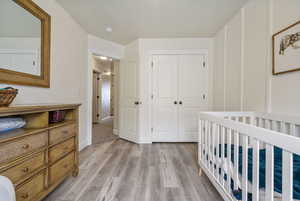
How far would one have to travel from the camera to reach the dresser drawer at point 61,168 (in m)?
1.35

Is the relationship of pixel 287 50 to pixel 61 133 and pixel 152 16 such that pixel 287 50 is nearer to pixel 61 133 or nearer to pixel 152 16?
pixel 152 16

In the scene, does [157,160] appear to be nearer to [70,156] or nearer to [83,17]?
[70,156]

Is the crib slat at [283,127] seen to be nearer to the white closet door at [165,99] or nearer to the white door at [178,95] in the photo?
the white door at [178,95]

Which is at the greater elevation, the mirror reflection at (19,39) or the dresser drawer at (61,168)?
the mirror reflection at (19,39)

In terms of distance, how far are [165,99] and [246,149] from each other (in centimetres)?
222

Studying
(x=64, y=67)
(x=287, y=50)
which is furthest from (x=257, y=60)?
(x=64, y=67)

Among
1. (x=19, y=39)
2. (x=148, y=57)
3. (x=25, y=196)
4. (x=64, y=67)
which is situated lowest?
(x=25, y=196)

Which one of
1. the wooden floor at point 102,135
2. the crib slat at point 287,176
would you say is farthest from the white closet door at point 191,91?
the crib slat at point 287,176

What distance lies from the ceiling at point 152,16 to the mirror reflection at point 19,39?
68cm

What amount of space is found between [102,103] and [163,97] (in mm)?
4039

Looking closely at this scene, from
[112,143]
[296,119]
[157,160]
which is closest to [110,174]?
[157,160]

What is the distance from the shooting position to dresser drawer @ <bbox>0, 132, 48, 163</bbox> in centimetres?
92

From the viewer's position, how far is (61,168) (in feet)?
4.86

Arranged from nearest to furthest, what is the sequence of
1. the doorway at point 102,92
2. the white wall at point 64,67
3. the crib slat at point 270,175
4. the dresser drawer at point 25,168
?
the crib slat at point 270,175 → the dresser drawer at point 25,168 → the white wall at point 64,67 → the doorway at point 102,92
